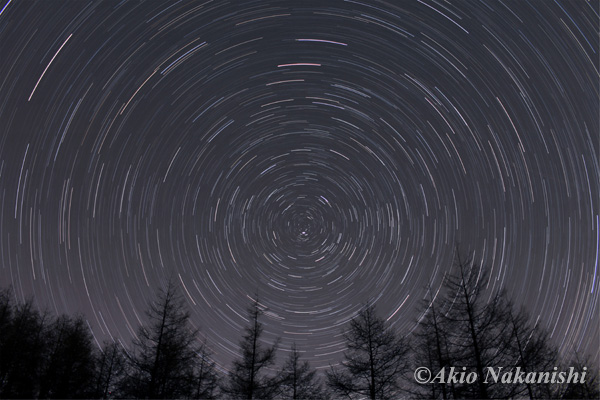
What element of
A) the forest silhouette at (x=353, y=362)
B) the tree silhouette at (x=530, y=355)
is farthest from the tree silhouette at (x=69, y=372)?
the tree silhouette at (x=530, y=355)

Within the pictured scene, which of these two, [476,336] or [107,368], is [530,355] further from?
[107,368]

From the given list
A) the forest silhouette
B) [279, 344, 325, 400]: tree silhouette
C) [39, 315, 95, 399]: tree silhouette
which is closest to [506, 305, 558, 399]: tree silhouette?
the forest silhouette

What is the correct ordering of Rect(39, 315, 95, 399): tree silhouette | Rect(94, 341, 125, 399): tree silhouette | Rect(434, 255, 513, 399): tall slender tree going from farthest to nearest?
Rect(94, 341, 125, 399): tree silhouette
Rect(39, 315, 95, 399): tree silhouette
Rect(434, 255, 513, 399): tall slender tree

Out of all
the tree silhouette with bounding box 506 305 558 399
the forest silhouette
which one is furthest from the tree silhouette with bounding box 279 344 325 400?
the tree silhouette with bounding box 506 305 558 399

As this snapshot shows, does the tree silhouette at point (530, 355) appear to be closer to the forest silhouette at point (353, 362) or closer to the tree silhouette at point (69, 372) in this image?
the forest silhouette at point (353, 362)

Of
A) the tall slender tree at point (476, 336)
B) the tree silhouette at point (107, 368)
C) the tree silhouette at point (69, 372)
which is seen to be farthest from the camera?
the tree silhouette at point (107, 368)

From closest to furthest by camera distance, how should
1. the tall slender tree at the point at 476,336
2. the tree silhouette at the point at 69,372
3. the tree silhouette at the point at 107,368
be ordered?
1. the tall slender tree at the point at 476,336
2. the tree silhouette at the point at 69,372
3. the tree silhouette at the point at 107,368

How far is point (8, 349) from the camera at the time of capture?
1480cm

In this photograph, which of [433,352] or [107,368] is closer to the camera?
[433,352]

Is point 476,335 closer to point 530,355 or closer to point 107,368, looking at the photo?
point 530,355

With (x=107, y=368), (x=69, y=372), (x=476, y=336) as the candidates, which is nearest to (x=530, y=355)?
(x=476, y=336)

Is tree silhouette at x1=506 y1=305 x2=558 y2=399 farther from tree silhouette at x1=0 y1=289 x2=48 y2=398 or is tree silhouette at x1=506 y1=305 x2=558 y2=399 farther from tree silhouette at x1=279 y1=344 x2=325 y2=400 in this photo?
tree silhouette at x1=0 y1=289 x2=48 y2=398

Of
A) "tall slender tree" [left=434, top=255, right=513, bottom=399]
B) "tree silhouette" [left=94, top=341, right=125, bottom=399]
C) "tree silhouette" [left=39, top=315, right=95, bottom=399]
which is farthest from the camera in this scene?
"tree silhouette" [left=94, top=341, right=125, bottom=399]

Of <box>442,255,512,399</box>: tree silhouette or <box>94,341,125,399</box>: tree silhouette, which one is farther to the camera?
<box>94,341,125,399</box>: tree silhouette
